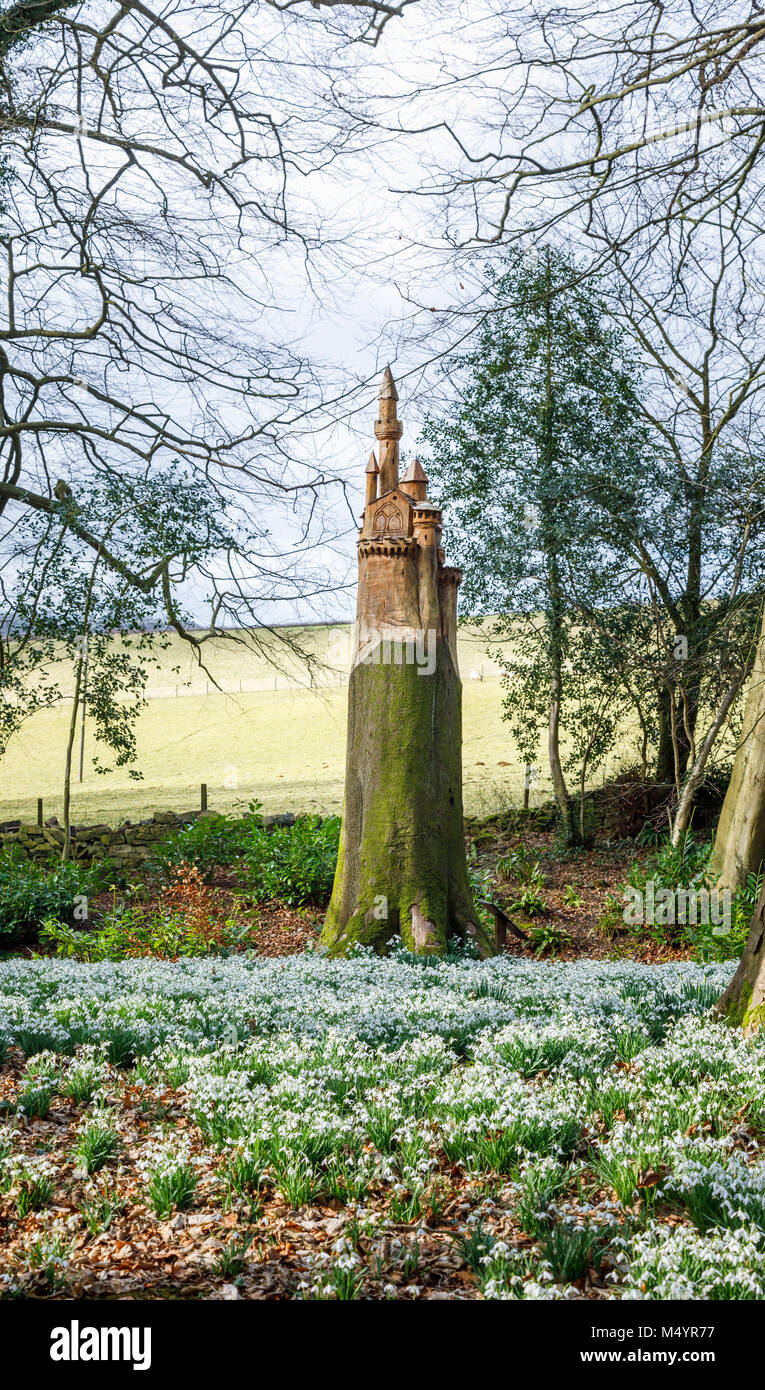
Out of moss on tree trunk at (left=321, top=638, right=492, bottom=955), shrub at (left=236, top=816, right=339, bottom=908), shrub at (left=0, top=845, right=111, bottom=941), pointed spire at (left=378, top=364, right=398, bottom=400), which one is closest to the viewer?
moss on tree trunk at (left=321, top=638, right=492, bottom=955)

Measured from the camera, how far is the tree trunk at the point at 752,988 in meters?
4.99

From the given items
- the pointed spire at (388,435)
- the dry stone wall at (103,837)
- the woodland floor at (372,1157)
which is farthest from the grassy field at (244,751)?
the woodland floor at (372,1157)

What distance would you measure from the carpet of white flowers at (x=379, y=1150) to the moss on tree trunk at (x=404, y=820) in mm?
2633

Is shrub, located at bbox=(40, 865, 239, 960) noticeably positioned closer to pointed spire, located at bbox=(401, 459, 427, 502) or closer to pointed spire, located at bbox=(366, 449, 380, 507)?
pointed spire, located at bbox=(366, 449, 380, 507)

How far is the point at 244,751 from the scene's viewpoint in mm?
20094

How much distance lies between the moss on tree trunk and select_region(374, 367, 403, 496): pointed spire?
175cm

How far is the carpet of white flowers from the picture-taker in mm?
2801

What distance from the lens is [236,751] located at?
20078 mm

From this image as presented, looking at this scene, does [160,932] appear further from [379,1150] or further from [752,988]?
[379,1150]

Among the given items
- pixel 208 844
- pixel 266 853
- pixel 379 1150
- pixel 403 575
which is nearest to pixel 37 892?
pixel 208 844

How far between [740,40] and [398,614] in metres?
4.83

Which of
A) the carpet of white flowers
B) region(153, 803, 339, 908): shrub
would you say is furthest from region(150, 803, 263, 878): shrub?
the carpet of white flowers

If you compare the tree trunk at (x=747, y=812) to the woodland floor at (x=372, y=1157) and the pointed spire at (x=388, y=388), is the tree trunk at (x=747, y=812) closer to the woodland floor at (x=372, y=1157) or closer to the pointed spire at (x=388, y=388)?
the pointed spire at (x=388, y=388)
